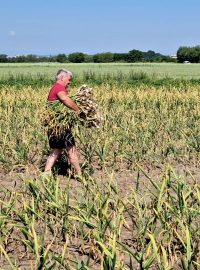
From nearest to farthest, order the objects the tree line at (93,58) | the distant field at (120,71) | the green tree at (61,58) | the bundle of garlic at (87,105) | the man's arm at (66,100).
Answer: the man's arm at (66,100), the bundle of garlic at (87,105), the distant field at (120,71), the tree line at (93,58), the green tree at (61,58)

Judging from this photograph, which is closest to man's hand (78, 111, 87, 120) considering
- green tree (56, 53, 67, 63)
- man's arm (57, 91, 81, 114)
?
man's arm (57, 91, 81, 114)

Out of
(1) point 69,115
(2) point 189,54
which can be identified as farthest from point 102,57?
(1) point 69,115

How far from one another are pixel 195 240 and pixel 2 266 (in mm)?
1382

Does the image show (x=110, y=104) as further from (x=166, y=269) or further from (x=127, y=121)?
(x=166, y=269)

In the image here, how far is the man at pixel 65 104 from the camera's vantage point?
5977 millimetres

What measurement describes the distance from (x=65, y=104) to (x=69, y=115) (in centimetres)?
15

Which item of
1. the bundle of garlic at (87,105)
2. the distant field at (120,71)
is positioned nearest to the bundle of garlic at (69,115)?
the bundle of garlic at (87,105)

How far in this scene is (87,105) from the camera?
6.16m

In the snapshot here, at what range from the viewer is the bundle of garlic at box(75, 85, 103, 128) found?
20.1 feet

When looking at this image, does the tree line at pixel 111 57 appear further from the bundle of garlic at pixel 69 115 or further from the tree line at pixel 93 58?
the bundle of garlic at pixel 69 115

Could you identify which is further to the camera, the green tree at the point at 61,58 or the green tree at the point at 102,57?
the green tree at the point at 61,58

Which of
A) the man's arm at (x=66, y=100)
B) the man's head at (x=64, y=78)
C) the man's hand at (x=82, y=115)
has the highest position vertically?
the man's head at (x=64, y=78)

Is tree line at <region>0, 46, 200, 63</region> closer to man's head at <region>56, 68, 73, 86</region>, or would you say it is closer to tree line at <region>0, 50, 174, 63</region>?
tree line at <region>0, 50, 174, 63</region>

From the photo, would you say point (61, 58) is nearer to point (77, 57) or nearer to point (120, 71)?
point (77, 57)
